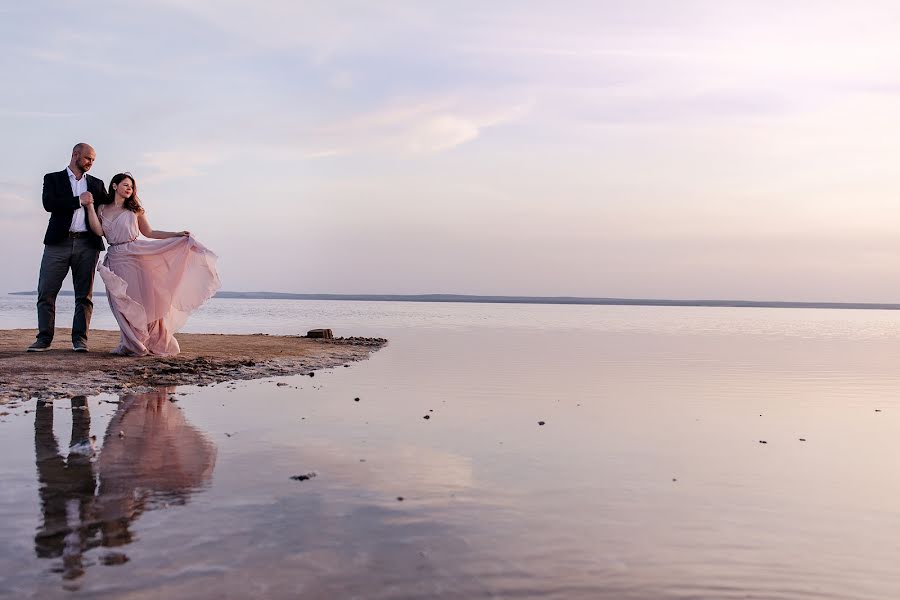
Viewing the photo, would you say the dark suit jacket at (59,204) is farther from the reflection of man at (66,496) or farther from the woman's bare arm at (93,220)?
the reflection of man at (66,496)

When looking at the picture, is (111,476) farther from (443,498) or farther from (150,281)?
(150,281)

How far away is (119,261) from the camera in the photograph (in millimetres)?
13664

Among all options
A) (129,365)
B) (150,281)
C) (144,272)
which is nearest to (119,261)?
(144,272)

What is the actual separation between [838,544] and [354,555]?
119 inches

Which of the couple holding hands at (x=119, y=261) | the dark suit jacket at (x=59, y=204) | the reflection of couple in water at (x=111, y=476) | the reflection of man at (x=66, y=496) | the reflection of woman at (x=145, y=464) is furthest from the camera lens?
the couple holding hands at (x=119, y=261)

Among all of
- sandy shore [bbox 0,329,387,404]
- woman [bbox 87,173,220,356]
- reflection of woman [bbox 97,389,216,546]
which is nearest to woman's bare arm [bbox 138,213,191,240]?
woman [bbox 87,173,220,356]

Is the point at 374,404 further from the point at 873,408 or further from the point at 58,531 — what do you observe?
the point at 873,408

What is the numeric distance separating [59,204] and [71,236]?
56 cm

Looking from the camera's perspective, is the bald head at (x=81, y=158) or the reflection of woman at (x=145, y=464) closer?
the reflection of woman at (x=145, y=464)

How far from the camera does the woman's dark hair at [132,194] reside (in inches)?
532

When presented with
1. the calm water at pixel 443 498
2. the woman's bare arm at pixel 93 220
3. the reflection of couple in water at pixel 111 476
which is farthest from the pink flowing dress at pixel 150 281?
the reflection of couple in water at pixel 111 476

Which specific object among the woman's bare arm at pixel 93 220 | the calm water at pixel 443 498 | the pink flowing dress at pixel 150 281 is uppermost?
the woman's bare arm at pixel 93 220

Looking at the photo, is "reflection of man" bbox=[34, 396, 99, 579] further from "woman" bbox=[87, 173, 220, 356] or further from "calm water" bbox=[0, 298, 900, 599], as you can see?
"woman" bbox=[87, 173, 220, 356]

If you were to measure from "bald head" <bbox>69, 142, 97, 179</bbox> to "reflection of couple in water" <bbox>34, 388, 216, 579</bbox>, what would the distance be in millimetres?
5381
